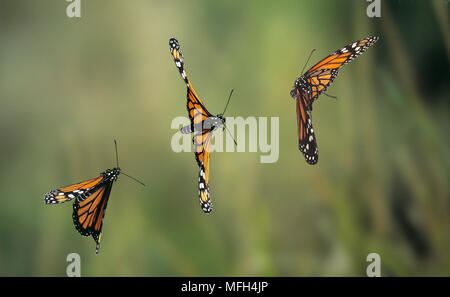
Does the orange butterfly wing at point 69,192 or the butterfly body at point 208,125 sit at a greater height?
the butterfly body at point 208,125

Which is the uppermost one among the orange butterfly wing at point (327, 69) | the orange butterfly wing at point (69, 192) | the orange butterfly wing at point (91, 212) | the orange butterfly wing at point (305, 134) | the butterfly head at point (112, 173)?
the orange butterfly wing at point (327, 69)

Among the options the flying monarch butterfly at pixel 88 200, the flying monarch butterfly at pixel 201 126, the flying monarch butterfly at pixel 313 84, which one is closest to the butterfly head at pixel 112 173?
the flying monarch butterfly at pixel 88 200

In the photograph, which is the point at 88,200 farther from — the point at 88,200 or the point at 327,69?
the point at 327,69

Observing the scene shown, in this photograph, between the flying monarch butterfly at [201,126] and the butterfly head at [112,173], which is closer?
the flying monarch butterfly at [201,126]

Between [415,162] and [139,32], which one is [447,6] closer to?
[415,162]

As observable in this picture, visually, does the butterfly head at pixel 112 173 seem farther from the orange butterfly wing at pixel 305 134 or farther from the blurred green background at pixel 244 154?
the orange butterfly wing at pixel 305 134

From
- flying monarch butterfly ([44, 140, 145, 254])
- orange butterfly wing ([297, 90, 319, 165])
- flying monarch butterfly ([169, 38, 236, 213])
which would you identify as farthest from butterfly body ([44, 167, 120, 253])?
orange butterfly wing ([297, 90, 319, 165])

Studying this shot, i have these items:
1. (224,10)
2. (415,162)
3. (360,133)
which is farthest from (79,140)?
(415,162)

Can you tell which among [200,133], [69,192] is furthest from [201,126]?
[69,192]
